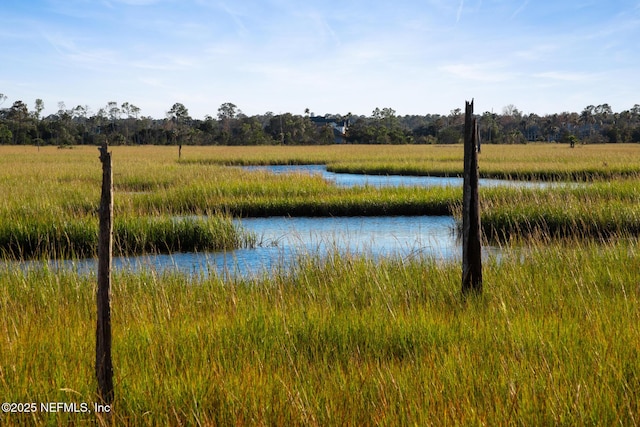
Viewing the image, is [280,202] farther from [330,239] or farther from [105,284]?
[105,284]

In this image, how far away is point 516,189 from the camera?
19.2m

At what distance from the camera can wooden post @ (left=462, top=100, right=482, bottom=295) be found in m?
6.55

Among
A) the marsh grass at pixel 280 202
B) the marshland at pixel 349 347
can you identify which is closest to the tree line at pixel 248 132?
the marsh grass at pixel 280 202

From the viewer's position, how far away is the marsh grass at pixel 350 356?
12.7ft

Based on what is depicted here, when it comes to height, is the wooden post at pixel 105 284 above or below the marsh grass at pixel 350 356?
above

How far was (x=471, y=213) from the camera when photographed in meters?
6.72

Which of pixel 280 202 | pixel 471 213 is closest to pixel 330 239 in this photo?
pixel 280 202

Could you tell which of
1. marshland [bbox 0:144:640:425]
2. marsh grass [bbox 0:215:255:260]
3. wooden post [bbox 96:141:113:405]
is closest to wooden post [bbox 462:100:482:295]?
marshland [bbox 0:144:640:425]

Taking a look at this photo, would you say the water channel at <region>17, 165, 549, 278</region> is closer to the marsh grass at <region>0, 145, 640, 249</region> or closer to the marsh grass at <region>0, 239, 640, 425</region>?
the marsh grass at <region>0, 145, 640, 249</region>

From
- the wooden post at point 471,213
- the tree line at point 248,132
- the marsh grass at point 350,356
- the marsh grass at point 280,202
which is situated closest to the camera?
the marsh grass at point 350,356

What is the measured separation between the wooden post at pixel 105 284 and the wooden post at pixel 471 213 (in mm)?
3962

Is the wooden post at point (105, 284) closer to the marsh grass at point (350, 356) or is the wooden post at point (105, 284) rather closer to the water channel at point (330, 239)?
the marsh grass at point (350, 356)

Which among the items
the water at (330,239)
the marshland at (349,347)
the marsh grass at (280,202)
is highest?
the marsh grass at (280,202)

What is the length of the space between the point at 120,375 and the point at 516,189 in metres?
16.7
